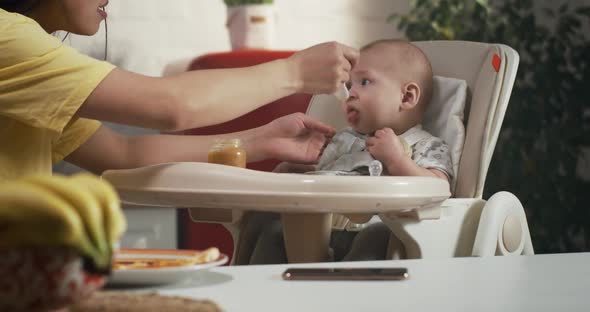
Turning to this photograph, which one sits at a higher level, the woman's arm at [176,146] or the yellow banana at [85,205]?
the yellow banana at [85,205]

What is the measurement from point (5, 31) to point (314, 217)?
2.08ft

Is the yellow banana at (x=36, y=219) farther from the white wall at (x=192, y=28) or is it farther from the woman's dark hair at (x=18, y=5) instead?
the white wall at (x=192, y=28)

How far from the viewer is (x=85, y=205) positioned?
352 millimetres

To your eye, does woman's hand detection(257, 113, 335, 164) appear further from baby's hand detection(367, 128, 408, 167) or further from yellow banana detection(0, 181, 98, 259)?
yellow banana detection(0, 181, 98, 259)

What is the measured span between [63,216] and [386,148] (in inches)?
60.2

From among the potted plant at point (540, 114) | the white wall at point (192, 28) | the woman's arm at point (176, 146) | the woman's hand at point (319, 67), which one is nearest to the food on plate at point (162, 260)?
the woman's hand at point (319, 67)

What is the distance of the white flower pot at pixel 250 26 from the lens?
288cm

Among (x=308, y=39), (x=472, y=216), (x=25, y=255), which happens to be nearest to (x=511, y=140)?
(x=308, y=39)

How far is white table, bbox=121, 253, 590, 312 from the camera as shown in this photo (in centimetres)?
64

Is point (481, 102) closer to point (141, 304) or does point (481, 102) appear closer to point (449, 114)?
point (449, 114)

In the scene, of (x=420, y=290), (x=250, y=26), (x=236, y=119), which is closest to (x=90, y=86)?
(x=420, y=290)

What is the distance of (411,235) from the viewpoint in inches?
66.5

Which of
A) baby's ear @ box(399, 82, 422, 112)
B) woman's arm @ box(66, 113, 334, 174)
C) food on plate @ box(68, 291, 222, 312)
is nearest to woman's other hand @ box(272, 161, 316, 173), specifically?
woman's arm @ box(66, 113, 334, 174)

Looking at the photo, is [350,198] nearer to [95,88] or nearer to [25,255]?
[95,88]
